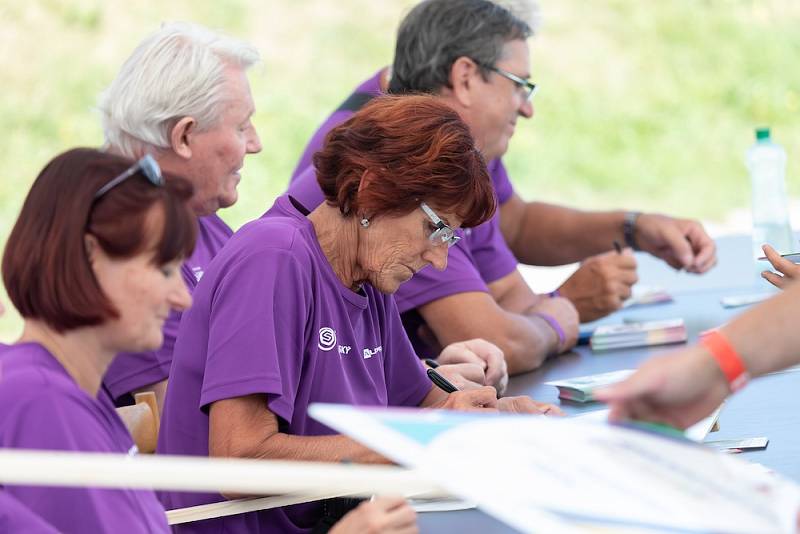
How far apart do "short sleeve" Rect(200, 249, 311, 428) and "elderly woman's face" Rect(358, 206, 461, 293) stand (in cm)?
17

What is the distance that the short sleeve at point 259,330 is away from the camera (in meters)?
2.00

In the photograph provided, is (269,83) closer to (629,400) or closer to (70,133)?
(70,133)

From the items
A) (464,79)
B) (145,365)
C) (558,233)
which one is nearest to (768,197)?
(558,233)

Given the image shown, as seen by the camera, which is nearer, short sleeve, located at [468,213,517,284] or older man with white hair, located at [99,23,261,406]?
older man with white hair, located at [99,23,261,406]

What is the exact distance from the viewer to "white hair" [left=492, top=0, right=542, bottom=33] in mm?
3762

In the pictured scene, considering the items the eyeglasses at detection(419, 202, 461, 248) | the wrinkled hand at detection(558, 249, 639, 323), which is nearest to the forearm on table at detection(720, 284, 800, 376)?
the eyeglasses at detection(419, 202, 461, 248)

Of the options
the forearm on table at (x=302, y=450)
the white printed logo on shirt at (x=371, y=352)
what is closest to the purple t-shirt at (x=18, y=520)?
the forearm on table at (x=302, y=450)

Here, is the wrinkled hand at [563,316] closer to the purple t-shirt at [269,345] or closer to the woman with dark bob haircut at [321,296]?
the woman with dark bob haircut at [321,296]

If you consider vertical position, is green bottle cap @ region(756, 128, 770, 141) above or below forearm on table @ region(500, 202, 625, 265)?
above

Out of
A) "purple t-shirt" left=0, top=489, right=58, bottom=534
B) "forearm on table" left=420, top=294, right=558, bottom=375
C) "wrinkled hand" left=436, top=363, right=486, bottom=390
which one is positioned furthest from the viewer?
"forearm on table" left=420, top=294, right=558, bottom=375

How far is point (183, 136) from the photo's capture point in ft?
9.05

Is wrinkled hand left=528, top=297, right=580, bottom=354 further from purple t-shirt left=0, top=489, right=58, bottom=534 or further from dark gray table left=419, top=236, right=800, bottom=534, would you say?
purple t-shirt left=0, top=489, right=58, bottom=534

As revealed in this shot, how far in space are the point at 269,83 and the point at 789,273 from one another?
680 centimetres

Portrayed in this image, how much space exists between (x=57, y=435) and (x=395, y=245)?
0.83 meters
